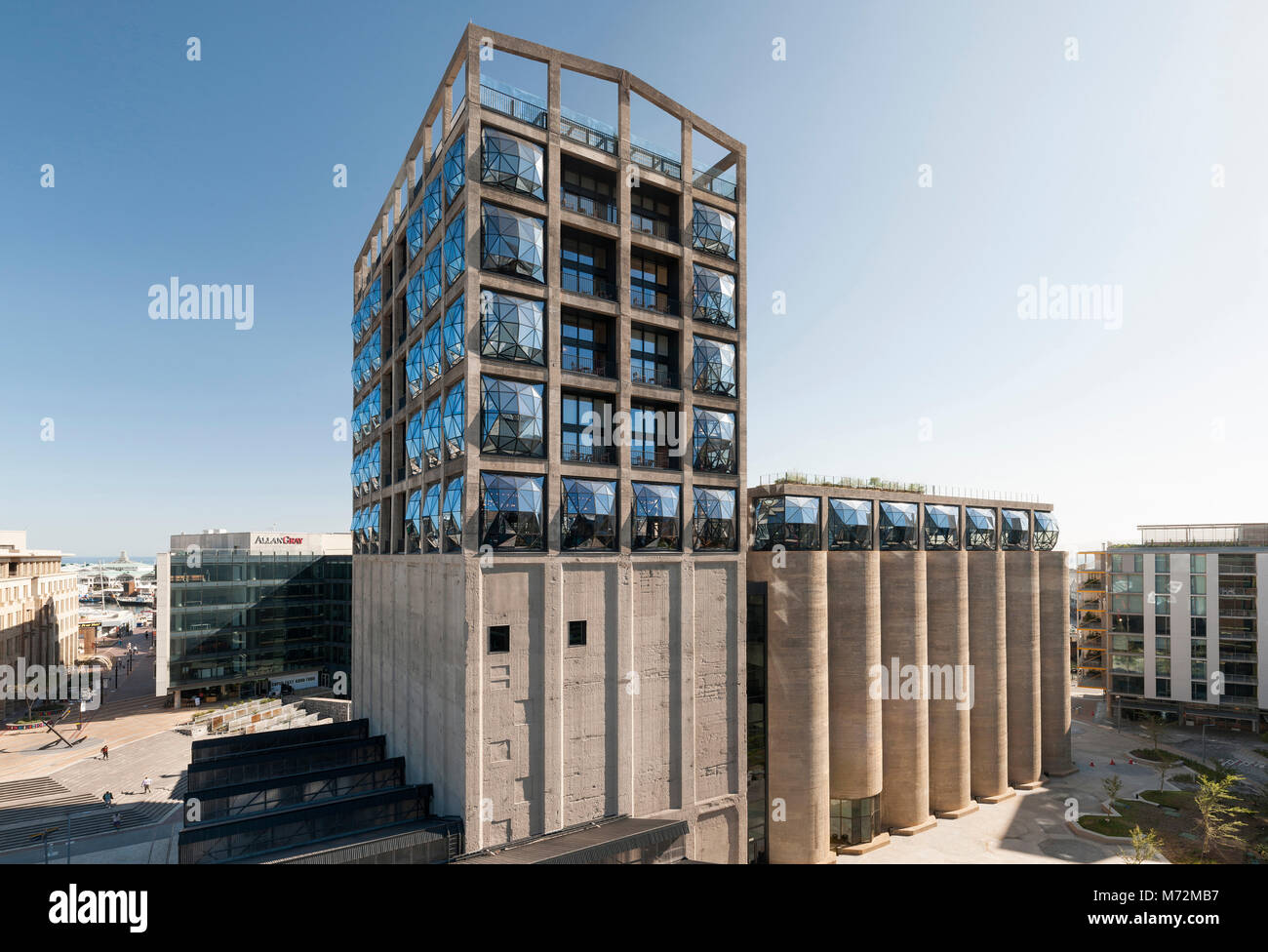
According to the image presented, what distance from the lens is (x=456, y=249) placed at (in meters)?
27.4

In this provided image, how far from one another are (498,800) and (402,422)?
74.5 ft

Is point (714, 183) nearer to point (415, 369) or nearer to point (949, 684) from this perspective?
point (415, 369)

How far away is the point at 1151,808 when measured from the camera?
47406mm

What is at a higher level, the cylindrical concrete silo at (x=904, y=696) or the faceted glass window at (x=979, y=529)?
the faceted glass window at (x=979, y=529)

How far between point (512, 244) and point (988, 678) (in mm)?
48590

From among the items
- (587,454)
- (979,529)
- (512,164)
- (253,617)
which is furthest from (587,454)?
(253,617)

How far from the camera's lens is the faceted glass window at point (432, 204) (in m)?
29.8

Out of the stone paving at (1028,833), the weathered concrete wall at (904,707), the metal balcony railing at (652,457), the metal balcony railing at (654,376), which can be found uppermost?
the metal balcony railing at (654,376)

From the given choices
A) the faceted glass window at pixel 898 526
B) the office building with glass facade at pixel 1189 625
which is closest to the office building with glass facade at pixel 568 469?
the faceted glass window at pixel 898 526

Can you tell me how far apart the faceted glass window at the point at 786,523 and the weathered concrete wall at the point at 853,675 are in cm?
277

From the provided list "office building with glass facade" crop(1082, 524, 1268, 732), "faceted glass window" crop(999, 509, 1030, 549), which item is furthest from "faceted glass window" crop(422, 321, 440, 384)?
"office building with glass facade" crop(1082, 524, 1268, 732)

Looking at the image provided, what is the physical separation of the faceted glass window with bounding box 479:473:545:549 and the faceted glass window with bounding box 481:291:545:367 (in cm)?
536

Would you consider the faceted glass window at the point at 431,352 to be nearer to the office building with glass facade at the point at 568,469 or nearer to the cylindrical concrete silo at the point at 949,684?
the office building with glass facade at the point at 568,469
